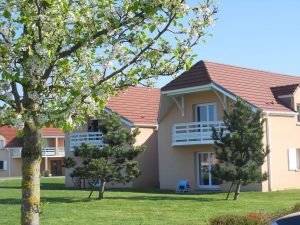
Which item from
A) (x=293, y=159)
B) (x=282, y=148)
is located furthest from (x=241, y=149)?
(x=293, y=159)

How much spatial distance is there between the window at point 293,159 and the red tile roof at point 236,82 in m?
2.42

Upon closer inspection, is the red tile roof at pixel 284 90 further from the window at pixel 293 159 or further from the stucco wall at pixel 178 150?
the stucco wall at pixel 178 150

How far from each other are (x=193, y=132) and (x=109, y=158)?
766cm

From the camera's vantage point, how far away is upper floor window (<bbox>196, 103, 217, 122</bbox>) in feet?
102

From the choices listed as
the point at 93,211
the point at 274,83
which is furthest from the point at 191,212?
the point at 274,83

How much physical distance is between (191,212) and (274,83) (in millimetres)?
18257

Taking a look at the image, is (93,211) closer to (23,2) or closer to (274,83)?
(23,2)

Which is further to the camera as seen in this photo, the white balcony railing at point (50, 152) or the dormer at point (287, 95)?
the white balcony railing at point (50, 152)

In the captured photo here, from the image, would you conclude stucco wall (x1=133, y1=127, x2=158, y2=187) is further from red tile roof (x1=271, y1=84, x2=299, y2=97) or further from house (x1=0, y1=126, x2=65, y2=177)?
house (x1=0, y1=126, x2=65, y2=177)

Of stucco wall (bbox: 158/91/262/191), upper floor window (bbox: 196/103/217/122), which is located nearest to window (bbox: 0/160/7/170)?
stucco wall (bbox: 158/91/262/191)

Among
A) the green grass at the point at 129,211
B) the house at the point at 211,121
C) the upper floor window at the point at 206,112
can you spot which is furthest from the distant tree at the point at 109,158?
the upper floor window at the point at 206,112

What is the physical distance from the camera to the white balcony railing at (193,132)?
29.7m

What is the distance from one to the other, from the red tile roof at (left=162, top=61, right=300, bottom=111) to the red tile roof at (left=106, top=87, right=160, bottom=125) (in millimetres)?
3565

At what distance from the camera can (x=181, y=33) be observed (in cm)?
750
